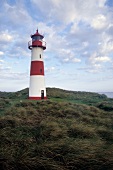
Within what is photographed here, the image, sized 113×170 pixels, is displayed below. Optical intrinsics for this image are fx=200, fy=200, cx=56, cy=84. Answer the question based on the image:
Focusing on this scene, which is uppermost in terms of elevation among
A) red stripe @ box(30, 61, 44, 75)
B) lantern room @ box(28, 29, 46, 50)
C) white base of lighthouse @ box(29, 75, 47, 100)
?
lantern room @ box(28, 29, 46, 50)

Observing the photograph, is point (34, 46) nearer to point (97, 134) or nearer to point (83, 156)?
point (97, 134)

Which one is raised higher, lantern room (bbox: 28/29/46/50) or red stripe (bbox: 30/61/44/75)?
lantern room (bbox: 28/29/46/50)

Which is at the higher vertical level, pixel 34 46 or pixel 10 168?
pixel 34 46

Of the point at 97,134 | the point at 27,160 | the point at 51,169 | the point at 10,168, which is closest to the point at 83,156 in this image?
the point at 51,169

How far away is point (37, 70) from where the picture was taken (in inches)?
836

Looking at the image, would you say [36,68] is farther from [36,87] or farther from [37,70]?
[36,87]

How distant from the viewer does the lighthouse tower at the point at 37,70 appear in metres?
21.3

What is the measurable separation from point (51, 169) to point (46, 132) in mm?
2234

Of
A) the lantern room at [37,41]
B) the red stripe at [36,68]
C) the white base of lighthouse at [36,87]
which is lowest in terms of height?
the white base of lighthouse at [36,87]

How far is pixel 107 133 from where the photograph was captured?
7.22 meters

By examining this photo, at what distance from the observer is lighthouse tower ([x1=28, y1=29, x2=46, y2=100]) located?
69.9 ft

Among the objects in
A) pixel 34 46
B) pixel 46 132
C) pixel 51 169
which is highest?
pixel 34 46

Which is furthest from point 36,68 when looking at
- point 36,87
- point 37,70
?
point 36,87

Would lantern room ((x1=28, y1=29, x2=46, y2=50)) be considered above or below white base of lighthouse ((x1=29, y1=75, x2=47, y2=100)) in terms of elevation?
above
